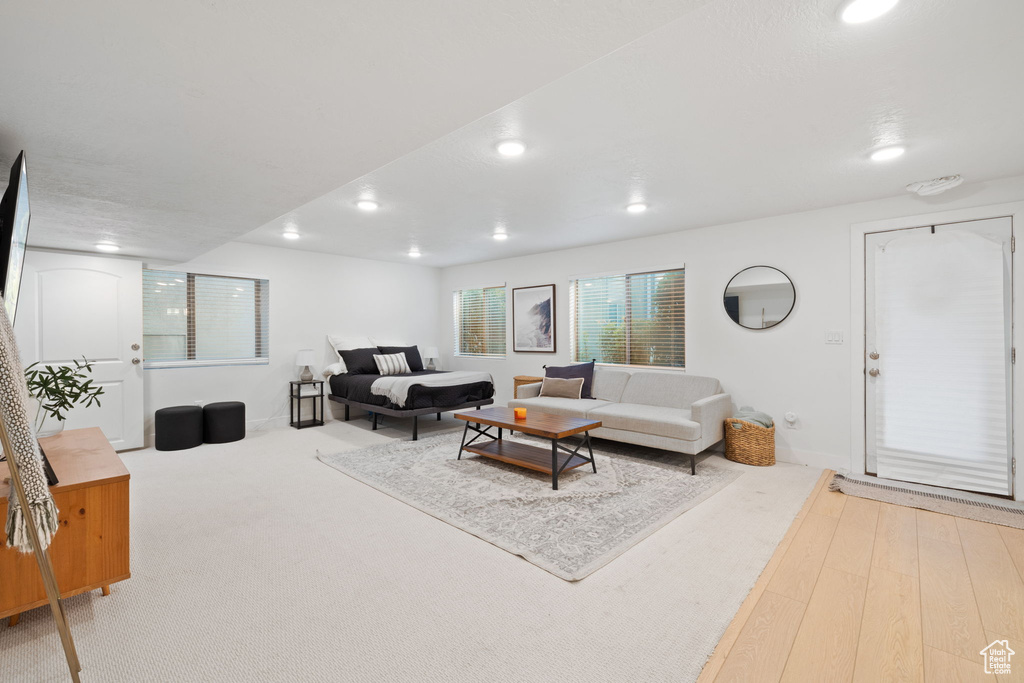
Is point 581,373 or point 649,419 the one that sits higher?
point 581,373

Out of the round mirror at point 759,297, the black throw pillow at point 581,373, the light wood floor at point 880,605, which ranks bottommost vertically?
the light wood floor at point 880,605

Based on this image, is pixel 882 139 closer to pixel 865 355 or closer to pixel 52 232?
pixel 865 355

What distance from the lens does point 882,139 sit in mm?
2562

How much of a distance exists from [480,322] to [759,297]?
13.3 ft

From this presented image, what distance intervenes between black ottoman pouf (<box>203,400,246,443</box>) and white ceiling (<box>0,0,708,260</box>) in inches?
128

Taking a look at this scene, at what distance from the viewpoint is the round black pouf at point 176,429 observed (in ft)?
15.4

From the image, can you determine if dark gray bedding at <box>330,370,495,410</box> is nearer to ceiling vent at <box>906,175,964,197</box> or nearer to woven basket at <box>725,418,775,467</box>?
woven basket at <box>725,418,775,467</box>

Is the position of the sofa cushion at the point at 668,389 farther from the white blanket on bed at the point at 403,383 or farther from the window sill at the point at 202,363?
the window sill at the point at 202,363

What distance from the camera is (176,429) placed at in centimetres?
473

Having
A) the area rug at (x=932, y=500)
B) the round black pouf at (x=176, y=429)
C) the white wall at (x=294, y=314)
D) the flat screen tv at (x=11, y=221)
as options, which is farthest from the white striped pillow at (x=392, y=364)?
the area rug at (x=932, y=500)

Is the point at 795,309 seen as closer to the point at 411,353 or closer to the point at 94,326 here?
the point at 411,353

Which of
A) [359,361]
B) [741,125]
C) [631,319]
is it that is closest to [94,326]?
[359,361]

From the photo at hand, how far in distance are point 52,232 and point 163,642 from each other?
139 inches

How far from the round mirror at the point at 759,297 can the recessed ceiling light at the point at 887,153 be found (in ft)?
5.08
